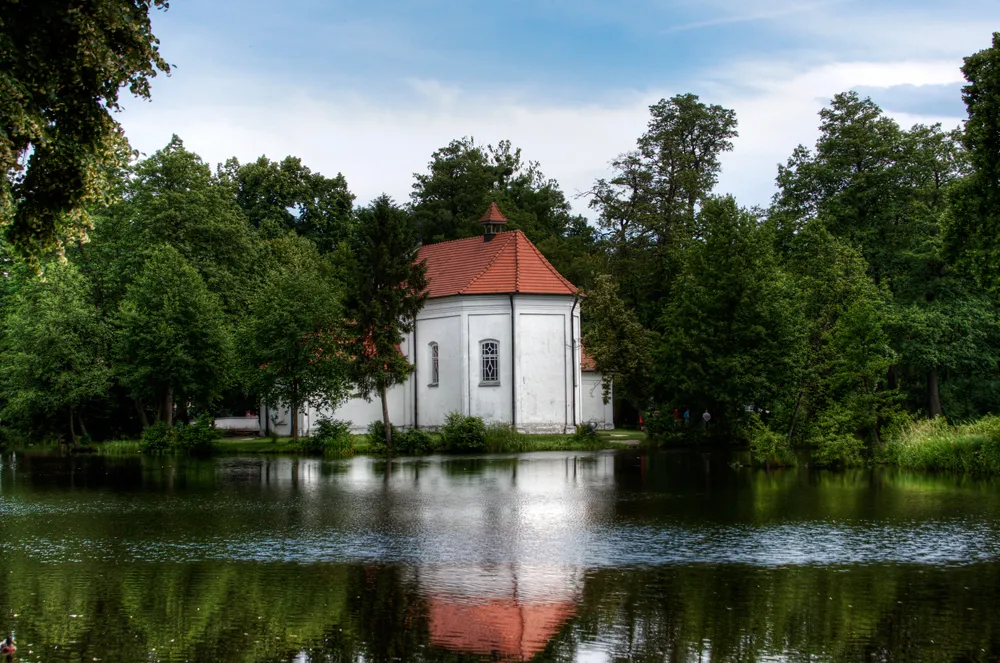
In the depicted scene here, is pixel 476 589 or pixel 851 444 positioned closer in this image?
pixel 476 589

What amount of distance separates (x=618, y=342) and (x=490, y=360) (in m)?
6.41

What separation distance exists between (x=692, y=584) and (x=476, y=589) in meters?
2.59

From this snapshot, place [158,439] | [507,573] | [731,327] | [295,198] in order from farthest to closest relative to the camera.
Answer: [295,198]
[158,439]
[731,327]
[507,573]

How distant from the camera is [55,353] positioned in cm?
4428

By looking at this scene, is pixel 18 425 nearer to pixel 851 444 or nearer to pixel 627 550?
pixel 851 444

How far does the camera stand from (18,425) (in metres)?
48.8

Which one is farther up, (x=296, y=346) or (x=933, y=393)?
(x=296, y=346)

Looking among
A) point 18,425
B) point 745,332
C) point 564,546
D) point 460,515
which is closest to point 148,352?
point 18,425

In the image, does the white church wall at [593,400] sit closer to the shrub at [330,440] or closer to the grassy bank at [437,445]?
the grassy bank at [437,445]

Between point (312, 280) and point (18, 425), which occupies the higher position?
point (312, 280)

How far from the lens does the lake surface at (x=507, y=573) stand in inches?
365

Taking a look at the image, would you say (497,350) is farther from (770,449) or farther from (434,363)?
(770,449)

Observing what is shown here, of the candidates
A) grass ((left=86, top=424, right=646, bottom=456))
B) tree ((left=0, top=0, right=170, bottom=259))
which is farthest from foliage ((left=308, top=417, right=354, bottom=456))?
tree ((left=0, top=0, right=170, bottom=259))

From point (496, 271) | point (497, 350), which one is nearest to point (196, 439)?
point (497, 350)
